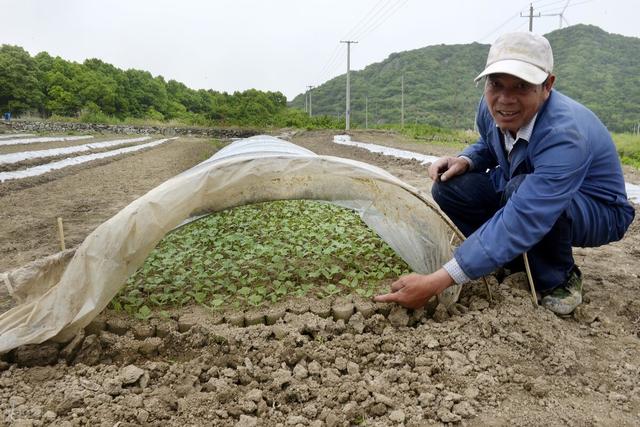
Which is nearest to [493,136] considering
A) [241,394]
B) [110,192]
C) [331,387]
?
[331,387]

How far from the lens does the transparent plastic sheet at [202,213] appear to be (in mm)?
2230

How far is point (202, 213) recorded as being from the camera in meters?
2.63

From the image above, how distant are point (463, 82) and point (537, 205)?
210ft

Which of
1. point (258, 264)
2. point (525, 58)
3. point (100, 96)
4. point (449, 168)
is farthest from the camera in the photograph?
point (100, 96)

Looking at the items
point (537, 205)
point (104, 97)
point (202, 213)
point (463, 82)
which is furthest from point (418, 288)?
point (463, 82)

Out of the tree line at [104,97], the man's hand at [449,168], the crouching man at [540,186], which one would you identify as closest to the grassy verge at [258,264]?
the man's hand at [449,168]

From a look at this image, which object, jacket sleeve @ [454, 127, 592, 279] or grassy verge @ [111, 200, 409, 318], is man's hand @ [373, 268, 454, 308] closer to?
jacket sleeve @ [454, 127, 592, 279]

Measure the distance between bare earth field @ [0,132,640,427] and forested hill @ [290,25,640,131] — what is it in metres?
32.9

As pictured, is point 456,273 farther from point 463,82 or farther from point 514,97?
point 463,82

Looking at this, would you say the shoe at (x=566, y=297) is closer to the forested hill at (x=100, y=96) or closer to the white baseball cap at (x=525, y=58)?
the white baseball cap at (x=525, y=58)

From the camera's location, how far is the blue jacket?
2.12 metres

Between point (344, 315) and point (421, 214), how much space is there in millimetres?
702

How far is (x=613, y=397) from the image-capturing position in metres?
1.89

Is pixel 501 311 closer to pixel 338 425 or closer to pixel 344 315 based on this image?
pixel 344 315
